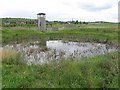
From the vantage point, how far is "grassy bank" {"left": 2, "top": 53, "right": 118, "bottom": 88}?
11951mm

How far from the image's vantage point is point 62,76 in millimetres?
12578

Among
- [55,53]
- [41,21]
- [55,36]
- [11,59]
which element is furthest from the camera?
[41,21]

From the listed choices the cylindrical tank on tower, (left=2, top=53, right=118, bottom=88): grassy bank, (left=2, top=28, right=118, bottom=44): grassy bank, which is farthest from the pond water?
the cylindrical tank on tower

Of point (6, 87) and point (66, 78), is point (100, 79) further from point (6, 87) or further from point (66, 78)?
point (6, 87)

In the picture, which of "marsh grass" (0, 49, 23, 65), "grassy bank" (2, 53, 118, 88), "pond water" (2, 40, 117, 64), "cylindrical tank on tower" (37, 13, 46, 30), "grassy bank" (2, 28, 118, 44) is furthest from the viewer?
"cylindrical tank on tower" (37, 13, 46, 30)

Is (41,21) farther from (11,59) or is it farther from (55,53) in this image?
(11,59)

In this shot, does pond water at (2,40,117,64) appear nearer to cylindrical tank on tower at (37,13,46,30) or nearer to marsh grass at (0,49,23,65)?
marsh grass at (0,49,23,65)

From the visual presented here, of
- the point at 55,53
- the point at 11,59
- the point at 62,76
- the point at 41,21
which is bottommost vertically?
the point at 62,76

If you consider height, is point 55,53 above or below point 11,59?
below

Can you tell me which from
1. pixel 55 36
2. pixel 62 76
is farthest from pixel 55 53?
pixel 55 36

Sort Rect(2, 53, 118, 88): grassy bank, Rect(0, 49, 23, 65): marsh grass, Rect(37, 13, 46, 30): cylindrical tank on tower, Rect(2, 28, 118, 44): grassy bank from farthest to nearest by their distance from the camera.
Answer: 1. Rect(37, 13, 46, 30): cylindrical tank on tower
2. Rect(2, 28, 118, 44): grassy bank
3. Rect(0, 49, 23, 65): marsh grass
4. Rect(2, 53, 118, 88): grassy bank

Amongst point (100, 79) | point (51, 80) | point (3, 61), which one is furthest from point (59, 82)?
point (3, 61)

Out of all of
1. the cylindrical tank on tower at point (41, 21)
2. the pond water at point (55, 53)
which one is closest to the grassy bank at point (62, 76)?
the pond water at point (55, 53)

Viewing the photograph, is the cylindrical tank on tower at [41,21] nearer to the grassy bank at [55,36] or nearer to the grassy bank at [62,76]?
the grassy bank at [55,36]
